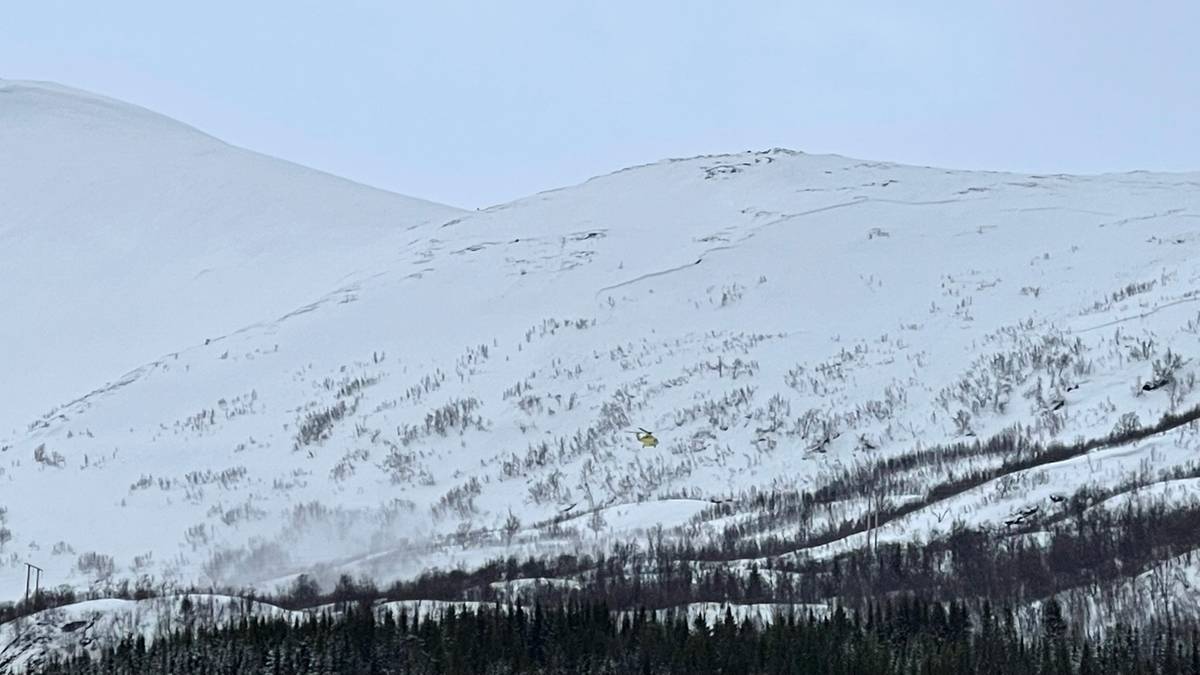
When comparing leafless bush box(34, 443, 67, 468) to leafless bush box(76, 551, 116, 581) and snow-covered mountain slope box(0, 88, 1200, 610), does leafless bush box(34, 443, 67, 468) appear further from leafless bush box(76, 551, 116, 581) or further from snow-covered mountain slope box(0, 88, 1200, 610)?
leafless bush box(76, 551, 116, 581)

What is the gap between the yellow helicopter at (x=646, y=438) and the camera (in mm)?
66875

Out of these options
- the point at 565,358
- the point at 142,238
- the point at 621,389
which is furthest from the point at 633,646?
the point at 142,238

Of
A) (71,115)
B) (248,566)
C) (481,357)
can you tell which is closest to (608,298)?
(481,357)

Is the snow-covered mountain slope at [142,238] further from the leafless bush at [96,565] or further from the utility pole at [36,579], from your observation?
the utility pole at [36,579]

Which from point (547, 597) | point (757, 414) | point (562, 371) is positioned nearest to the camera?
point (547, 597)

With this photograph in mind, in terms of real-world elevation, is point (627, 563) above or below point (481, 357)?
below

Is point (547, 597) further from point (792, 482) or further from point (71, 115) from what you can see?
point (71, 115)

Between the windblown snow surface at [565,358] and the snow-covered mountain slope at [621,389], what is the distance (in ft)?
0.65

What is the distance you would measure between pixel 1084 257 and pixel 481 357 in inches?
1160

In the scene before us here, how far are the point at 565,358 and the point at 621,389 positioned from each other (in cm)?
540

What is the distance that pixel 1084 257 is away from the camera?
84688mm

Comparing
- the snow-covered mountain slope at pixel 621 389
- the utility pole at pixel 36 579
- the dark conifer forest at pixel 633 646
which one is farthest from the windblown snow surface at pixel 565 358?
the dark conifer forest at pixel 633 646

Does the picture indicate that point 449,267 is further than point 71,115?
No

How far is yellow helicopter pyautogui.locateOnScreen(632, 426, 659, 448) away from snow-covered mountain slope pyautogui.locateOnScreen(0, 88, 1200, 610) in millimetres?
309
